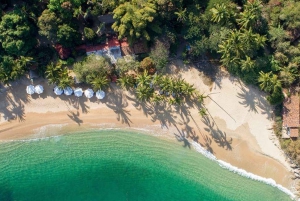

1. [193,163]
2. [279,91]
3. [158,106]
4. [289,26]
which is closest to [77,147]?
[158,106]

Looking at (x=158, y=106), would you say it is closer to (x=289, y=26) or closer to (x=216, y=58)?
(x=216, y=58)

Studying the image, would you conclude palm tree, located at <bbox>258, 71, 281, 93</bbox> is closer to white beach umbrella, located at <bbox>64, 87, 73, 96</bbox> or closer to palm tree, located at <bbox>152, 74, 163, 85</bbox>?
palm tree, located at <bbox>152, 74, 163, 85</bbox>

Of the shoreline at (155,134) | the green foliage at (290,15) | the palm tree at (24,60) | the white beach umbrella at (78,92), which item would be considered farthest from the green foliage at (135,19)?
the green foliage at (290,15)

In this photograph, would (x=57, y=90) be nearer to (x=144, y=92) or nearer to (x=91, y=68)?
(x=91, y=68)

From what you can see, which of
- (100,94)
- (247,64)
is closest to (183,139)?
(100,94)

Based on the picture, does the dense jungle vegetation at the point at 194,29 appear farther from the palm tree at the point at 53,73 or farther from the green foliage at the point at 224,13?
the palm tree at the point at 53,73
